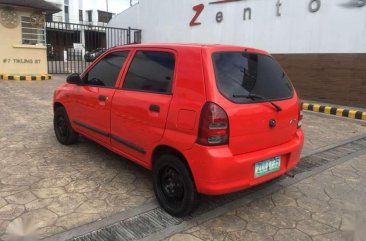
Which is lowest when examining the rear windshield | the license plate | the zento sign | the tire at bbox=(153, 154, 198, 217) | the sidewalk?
the sidewalk

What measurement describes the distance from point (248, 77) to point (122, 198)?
1.86m

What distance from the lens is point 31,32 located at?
14562 mm

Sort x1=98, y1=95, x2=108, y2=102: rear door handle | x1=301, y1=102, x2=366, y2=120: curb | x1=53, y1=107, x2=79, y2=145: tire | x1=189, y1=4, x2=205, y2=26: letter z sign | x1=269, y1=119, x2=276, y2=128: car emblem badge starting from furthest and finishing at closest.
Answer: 1. x1=189, y1=4, x2=205, y2=26: letter z sign
2. x1=301, y1=102, x2=366, y2=120: curb
3. x1=53, y1=107, x2=79, y2=145: tire
4. x1=98, y1=95, x2=108, y2=102: rear door handle
5. x1=269, y1=119, x2=276, y2=128: car emblem badge

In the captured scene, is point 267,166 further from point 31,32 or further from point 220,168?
point 31,32

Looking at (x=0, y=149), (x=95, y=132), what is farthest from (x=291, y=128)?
(x=0, y=149)

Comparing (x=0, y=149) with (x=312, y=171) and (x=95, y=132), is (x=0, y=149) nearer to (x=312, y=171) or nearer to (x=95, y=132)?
(x=95, y=132)

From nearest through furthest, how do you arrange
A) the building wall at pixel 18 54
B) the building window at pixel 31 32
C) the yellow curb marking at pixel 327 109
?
1. the yellow curb marking at pixel 327 109
2. the building wall at pixel 18 54
3. the building window at pixel 31 32

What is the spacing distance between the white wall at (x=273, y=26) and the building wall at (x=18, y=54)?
634 centimetres

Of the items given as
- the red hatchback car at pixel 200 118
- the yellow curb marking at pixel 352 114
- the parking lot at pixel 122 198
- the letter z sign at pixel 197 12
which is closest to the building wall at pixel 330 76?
the yellow curb marking at pixel 352 114

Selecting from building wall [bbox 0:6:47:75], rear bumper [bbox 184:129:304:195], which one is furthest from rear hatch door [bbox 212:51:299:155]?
building wall [bbox 0:6:47:75]

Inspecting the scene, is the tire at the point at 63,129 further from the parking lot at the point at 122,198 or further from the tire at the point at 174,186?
the tire at the point at 174,186

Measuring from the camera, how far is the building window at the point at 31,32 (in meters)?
14.3

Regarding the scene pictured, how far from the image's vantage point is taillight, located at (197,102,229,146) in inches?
118

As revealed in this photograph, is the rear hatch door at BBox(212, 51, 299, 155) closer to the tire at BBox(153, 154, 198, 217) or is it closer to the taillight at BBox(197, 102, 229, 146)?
the taillight at BBox(197, 102, 229, 146)
